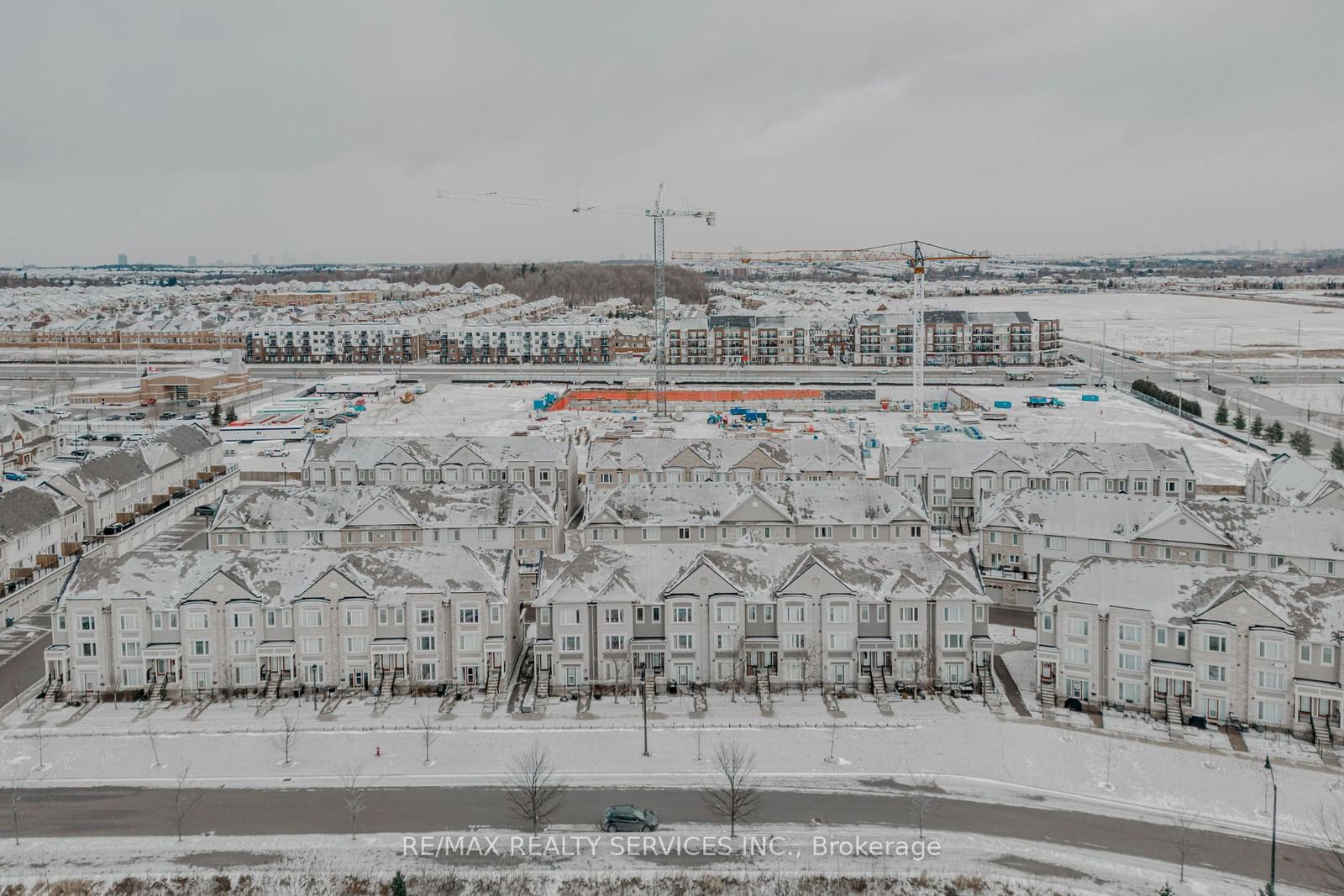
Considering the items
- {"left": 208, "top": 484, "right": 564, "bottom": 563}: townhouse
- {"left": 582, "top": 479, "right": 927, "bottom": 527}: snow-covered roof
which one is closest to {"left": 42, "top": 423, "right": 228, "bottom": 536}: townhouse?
{"left": 208, "top": 484, "right": 564, "bottom": 563}: townhouse

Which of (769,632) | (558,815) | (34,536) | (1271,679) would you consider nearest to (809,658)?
(769,632)

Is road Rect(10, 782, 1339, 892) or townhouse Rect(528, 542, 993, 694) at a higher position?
townhouse Rect(528, 542, 993, 694)

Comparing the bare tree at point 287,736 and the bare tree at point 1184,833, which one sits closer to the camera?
the bare tree at point 1184,833

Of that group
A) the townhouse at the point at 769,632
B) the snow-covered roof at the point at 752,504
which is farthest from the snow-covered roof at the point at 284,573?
the snow-covered roof at the point at 752,504

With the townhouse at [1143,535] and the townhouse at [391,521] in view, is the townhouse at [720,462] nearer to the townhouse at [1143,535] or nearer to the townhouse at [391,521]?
the townhouse at [391,521]

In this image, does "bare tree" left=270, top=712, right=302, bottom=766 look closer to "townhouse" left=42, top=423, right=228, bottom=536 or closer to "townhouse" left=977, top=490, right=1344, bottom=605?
"townhouse" left=42, top=423, right=228, bottom=536

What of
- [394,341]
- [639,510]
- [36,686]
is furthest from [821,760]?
[394,341]

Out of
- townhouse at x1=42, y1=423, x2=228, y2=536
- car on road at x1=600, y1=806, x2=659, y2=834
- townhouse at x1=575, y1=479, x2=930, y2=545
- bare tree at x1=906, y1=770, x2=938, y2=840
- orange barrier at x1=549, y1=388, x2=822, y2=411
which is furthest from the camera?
orange barrier at x1=549, y1=388, x2=822, y2=411
